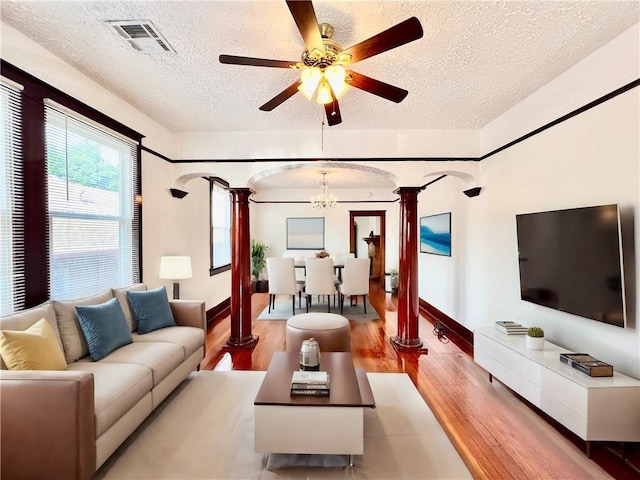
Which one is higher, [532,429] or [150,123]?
[150,123]

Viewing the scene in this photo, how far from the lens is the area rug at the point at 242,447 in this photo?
179 centimetres

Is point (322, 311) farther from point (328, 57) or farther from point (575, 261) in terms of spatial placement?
point (328, 57)

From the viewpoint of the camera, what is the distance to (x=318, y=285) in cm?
530

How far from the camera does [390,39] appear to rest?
1527 mm

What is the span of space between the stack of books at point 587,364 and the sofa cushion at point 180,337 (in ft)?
9.75

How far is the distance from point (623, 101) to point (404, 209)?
7.39 feet

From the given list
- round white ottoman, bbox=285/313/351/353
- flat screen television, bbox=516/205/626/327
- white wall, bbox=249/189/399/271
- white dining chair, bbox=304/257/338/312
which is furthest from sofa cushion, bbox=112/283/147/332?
white wall, bbox=249/189/399/271

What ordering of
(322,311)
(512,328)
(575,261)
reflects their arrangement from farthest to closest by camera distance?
(322,311), (512,328), (575,261)

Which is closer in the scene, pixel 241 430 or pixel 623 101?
pixel 623 101

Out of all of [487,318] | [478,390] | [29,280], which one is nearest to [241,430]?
[29,280]

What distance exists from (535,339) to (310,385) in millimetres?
1883

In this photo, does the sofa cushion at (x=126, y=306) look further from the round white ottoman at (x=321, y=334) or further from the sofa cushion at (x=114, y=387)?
the round white ottoman at (x=321, y=334)

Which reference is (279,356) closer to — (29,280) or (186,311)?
(186,311)

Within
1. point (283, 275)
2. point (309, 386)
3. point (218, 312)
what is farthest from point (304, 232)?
point (309, 386)
